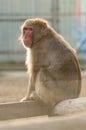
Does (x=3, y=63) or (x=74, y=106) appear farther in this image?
(x=3, y=63)

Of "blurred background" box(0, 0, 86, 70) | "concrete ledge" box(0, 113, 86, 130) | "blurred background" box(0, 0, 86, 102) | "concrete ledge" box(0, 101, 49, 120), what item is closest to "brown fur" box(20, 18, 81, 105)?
"concrete ledge" box(0, 101, 49, 120)

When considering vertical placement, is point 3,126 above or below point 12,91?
above

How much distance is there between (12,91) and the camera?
1132cm

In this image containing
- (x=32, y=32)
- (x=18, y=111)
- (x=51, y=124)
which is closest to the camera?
(x=51, y=124)

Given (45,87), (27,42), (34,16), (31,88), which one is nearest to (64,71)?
(45,87)

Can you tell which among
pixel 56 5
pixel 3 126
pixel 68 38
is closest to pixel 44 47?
pixel 3 126

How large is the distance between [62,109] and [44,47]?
4.56ft

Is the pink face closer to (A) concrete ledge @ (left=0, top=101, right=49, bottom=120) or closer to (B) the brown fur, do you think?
(B) the brown fur

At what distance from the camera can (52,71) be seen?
8055 millimetres

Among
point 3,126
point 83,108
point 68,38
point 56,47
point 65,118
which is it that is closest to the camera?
point 3,126

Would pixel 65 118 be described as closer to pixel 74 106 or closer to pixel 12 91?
pixel 74 106

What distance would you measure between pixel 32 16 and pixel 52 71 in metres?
8.56

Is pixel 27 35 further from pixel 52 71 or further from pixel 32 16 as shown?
pixel 32 16

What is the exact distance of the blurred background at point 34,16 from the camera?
15.8 meters
